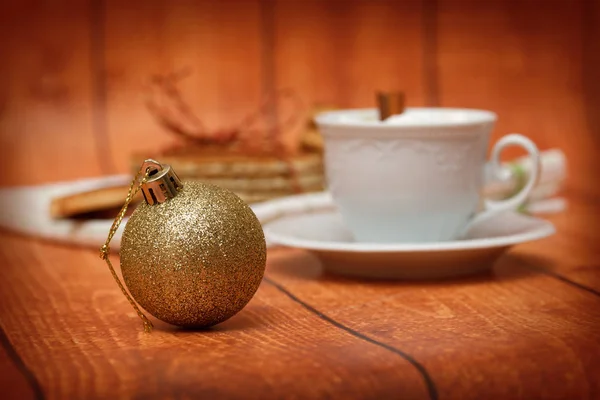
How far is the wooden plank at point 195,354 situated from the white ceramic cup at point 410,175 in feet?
0.37

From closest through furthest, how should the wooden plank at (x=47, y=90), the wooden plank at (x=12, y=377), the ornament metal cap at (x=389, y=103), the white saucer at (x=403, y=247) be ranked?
the wooden plank at (x=12, y=377)
the white saucer at (x=403, y=247)
the ornament metal cap at (x=389, y=103)
the wooden plank at (x=47, y=90)

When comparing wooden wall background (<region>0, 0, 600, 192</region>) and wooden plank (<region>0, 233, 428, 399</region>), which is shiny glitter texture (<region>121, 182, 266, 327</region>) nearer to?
wooden plank (<region>0, 233, 428, 399</region>)

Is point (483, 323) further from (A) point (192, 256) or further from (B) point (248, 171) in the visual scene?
(B) point (248, 171)

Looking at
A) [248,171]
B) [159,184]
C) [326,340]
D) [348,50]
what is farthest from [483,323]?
[348,50]

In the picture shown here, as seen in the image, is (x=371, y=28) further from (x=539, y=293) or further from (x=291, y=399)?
(x=291, y=399)

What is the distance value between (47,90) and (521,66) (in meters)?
0.70

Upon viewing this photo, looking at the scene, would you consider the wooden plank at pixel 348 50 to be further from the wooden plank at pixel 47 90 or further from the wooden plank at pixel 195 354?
the wooden plank at pixel 195 354

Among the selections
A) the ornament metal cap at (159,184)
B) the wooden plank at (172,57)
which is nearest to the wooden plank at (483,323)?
the ornament metal cap at (159,184)

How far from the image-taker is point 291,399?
1.62ft

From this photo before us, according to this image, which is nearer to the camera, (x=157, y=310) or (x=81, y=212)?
(x=157, y=310)

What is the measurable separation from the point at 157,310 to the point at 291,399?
141 millimetres

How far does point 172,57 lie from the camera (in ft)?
4.72

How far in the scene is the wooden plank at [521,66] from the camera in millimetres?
1446

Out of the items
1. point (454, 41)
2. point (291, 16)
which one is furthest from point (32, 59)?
point (454, 41)
